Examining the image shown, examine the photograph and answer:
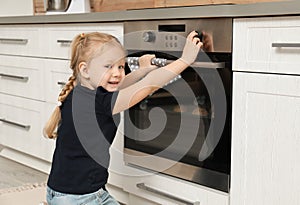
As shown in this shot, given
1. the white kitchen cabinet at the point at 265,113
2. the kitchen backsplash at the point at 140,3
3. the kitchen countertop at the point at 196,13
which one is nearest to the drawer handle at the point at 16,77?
the kitchen countertop at the point at 196,13

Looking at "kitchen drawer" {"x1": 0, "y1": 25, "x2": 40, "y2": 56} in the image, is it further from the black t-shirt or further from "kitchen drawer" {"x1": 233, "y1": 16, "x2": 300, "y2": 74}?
"kitchen drawer" {"x1": 233, "y1": 16, "x2": 300, "y2": 74}

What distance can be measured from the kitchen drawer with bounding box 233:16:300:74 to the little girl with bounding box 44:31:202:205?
15 centimetres

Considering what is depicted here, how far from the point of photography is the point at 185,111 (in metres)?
1.77

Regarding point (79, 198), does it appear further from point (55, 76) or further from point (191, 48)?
point (55, 76)

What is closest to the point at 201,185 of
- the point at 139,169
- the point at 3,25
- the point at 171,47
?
the point at 139,169

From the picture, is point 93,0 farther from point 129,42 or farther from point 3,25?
point 129,42

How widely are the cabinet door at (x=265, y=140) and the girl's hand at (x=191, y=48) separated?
0.16 m

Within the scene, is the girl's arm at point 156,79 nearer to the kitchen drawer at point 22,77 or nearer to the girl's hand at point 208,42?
the girl's hand at point 208,42

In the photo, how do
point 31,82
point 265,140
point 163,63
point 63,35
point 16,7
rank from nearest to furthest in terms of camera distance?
1. point 265,140
2. point 163,63
3. point 63,35
4. point 31,82
5. point 16,7

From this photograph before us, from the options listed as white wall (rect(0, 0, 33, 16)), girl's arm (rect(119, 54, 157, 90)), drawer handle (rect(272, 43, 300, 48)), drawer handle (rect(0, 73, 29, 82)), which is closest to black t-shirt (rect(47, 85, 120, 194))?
A: girl's arm (rect(119, 54, 157, 90))

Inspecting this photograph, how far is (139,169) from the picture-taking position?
6.43 ft

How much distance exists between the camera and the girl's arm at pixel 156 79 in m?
1.55

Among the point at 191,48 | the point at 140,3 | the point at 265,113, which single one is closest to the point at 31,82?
the point at 140,3

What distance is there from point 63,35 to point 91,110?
88 centimetres
